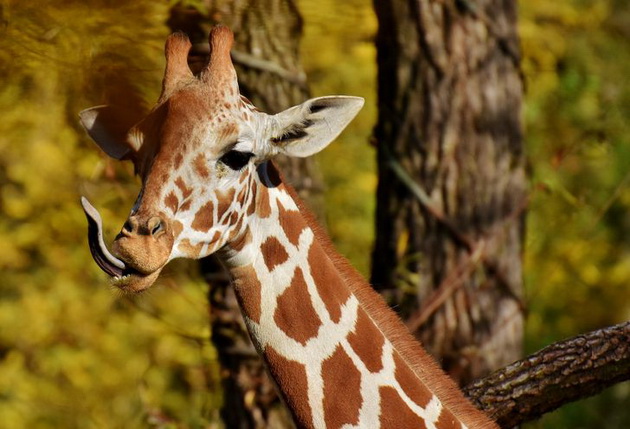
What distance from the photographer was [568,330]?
42.1 ft

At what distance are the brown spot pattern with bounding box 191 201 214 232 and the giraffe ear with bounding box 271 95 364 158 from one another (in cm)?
30

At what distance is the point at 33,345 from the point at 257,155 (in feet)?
23.9

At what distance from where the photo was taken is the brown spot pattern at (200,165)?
325cm

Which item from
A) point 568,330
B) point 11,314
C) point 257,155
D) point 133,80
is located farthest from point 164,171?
point 568,330

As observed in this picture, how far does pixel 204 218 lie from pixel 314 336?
509mm

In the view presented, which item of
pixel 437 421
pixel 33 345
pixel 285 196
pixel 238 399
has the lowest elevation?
pixel 33 345

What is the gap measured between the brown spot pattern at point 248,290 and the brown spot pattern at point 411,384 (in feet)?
1.56

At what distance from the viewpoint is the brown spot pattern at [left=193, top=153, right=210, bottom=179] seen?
3.25 m

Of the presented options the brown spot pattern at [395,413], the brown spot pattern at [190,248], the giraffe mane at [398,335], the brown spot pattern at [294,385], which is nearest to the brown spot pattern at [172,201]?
the brown spot pattern at [190,248]

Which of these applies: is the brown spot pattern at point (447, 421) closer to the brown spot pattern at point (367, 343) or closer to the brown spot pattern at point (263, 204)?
the brown spot pattern at point (367, 343)

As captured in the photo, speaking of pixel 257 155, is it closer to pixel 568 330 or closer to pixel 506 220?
pixel 506 220

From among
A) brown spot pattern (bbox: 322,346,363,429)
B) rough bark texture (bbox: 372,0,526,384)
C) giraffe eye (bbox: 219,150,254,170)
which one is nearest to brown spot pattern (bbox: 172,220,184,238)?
giraffe eye (bbox: 219,150,254,170)

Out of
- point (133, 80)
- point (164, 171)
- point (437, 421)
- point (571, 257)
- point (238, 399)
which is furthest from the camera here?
point (571, 257)

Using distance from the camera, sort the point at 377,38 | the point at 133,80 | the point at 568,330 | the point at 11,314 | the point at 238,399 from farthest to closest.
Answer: the point at 568,330 < the point at 11,314 < the point at 377,38 < the point at 238,399 < the point at 133,80
